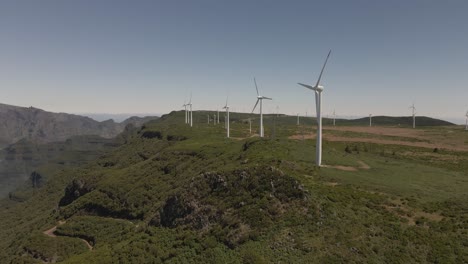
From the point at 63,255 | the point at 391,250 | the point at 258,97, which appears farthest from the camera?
the point at 258,97

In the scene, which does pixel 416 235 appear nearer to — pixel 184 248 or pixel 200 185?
pixel 184 248

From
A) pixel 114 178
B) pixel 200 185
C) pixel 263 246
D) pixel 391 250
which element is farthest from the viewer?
pixel 114 178

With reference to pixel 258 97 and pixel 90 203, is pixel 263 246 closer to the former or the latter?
pixel 258 97

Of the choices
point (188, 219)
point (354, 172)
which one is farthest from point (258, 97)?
point (188, 219)

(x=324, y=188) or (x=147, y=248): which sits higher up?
(x=324, y=188)

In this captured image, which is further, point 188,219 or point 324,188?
point 188,219

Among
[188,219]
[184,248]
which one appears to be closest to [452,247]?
[184,248]

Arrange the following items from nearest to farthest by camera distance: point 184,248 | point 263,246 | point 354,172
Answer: point 263,246, point 184,248, point 354,172

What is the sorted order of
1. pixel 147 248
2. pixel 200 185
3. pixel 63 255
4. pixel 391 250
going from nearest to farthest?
1. pixel 391 250
2. pixel 147 248
3. pixel 200 185
4. pixel 63 255

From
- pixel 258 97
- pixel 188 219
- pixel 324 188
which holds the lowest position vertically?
pixel 188 219
